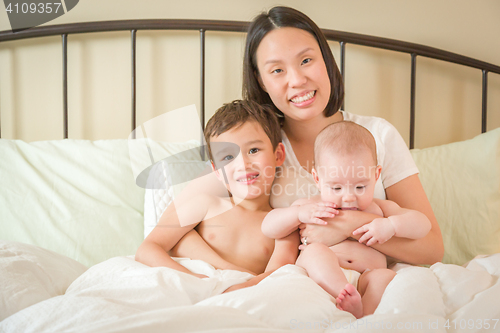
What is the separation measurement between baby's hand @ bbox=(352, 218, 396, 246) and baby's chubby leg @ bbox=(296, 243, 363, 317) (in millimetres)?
89

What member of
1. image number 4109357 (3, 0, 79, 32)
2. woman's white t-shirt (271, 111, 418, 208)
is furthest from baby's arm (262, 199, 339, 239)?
image number 4109357 (3, 0, 79, 32)

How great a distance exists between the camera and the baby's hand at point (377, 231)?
34.2 inches

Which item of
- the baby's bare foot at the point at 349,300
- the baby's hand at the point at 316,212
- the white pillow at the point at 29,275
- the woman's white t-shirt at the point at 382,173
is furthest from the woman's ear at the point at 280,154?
the white pillow at the point at 29,275

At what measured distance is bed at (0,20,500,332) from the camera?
525 millimetres

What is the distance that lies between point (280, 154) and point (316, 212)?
11.8 inches

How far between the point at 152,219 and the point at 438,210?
39.6 inches

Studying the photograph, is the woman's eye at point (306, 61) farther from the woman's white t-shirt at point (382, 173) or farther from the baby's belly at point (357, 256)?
the baby's belly at point (357, 256)

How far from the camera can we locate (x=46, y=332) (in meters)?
0.50

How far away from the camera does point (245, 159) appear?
1.01m

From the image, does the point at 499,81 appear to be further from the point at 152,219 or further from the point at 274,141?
the point at 152,219

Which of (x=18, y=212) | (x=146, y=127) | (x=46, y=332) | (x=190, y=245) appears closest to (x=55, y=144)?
(x=18, y=212)

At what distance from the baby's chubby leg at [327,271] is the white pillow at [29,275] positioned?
530 millimetres

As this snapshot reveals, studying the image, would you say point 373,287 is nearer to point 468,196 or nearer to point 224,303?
point 224,303
